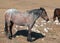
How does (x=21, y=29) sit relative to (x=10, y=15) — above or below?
below

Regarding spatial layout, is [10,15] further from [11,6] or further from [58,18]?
[11,6]

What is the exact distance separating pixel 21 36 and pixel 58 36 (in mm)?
1964

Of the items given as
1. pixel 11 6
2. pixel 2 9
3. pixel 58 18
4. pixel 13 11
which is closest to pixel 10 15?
pixel 13 11

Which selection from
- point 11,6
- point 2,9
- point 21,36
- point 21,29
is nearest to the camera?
point 21,36

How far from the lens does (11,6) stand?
881 inches

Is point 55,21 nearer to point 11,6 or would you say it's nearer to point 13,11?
point 13,11

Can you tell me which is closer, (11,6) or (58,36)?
(58,36)

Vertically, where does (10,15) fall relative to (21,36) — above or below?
above

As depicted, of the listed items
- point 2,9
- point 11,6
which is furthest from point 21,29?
point 11,6

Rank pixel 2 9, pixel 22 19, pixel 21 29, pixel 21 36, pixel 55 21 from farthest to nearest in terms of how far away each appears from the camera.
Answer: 1. pixel 2 9
2. pixel 55 21
3. pixel 21 29
4. pixel 21 36
5. pixel 22 19

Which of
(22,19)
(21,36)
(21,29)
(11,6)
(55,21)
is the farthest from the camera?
(11,6)

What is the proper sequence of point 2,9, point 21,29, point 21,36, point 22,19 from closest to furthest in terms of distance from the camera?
1. point 22,19
2. point 21,36
3. point 21,29
4. point 2,9

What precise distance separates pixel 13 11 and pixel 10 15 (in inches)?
10.2

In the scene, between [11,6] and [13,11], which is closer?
[13,11]
